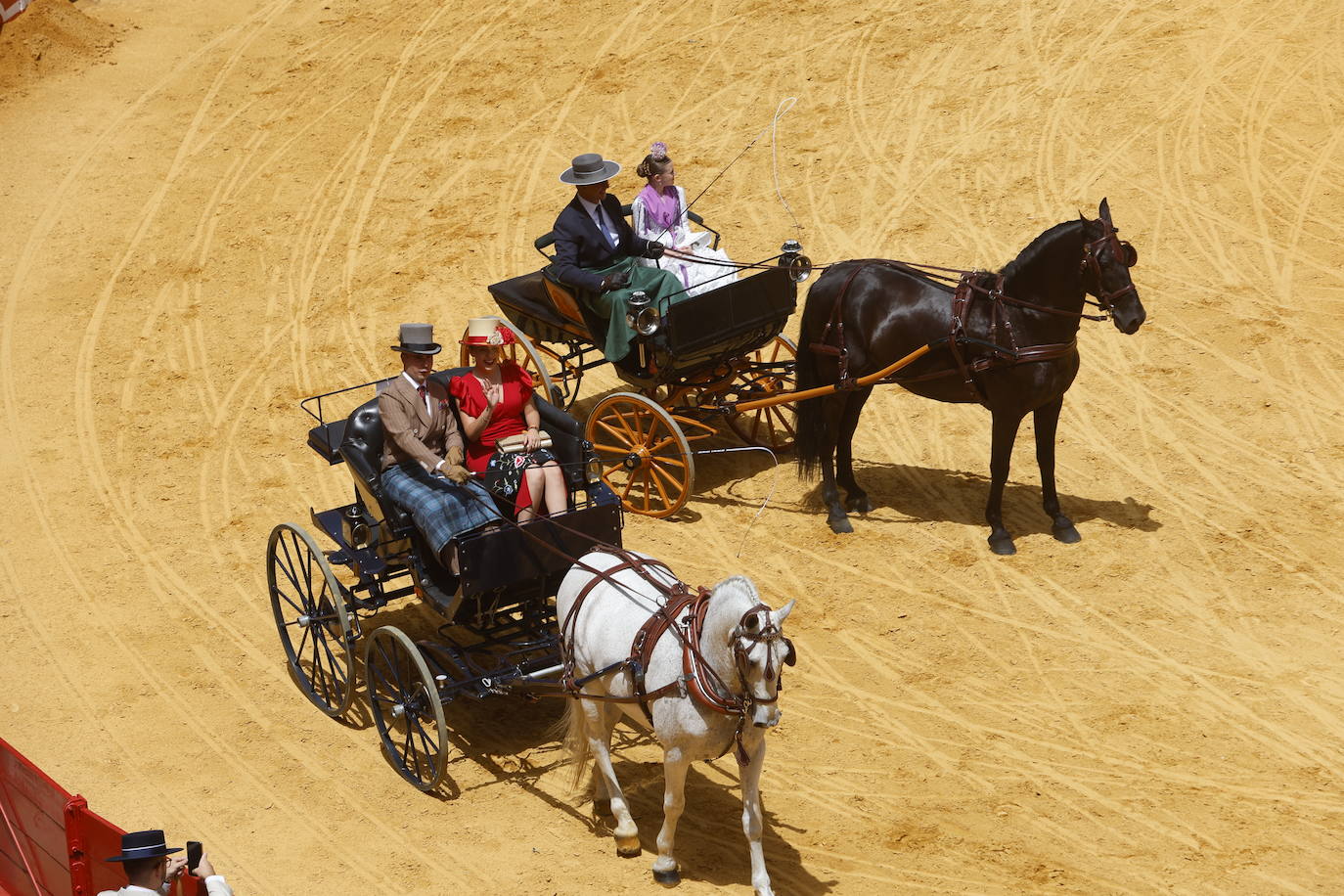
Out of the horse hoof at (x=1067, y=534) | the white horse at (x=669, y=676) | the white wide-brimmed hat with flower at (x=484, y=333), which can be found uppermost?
the white wide-brimmed hat with flower at (x=484, y=333)

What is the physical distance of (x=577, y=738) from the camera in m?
7.92

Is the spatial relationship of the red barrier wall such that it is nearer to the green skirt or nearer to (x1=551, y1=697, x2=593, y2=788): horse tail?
(x1=551, y1=697, x2=593, y2=788): horse tail

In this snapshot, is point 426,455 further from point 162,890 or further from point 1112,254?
point 1112,254

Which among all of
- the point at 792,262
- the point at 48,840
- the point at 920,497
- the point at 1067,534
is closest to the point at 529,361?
the point at 792,262

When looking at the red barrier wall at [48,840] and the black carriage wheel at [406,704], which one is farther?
the black carriage wheel at [406,704]

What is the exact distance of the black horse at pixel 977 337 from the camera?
10.1 metres

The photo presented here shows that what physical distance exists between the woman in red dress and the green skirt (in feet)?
6.90

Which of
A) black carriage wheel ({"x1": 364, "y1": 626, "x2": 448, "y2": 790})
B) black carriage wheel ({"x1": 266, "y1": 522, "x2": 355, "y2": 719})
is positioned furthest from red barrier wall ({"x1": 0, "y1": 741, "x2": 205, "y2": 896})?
black carriage wheel ({"x1": 266, "y1": 522, "x2": 355, "y2": 719})

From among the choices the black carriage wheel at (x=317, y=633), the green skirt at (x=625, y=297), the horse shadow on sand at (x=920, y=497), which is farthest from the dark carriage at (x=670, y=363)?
the black carriage wheel at (x=317, y=633)

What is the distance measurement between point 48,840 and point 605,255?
6143mm

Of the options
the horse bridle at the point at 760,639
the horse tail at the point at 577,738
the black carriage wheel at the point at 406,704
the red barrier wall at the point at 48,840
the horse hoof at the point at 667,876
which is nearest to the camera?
the red barrier wall at the point at 48,840

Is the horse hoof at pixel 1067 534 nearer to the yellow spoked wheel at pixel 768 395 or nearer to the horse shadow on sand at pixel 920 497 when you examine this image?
the horse shadow on sand at pixel 920 497

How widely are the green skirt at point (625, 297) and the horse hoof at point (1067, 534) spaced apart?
3.24 meters

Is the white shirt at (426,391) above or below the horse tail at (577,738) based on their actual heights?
above
